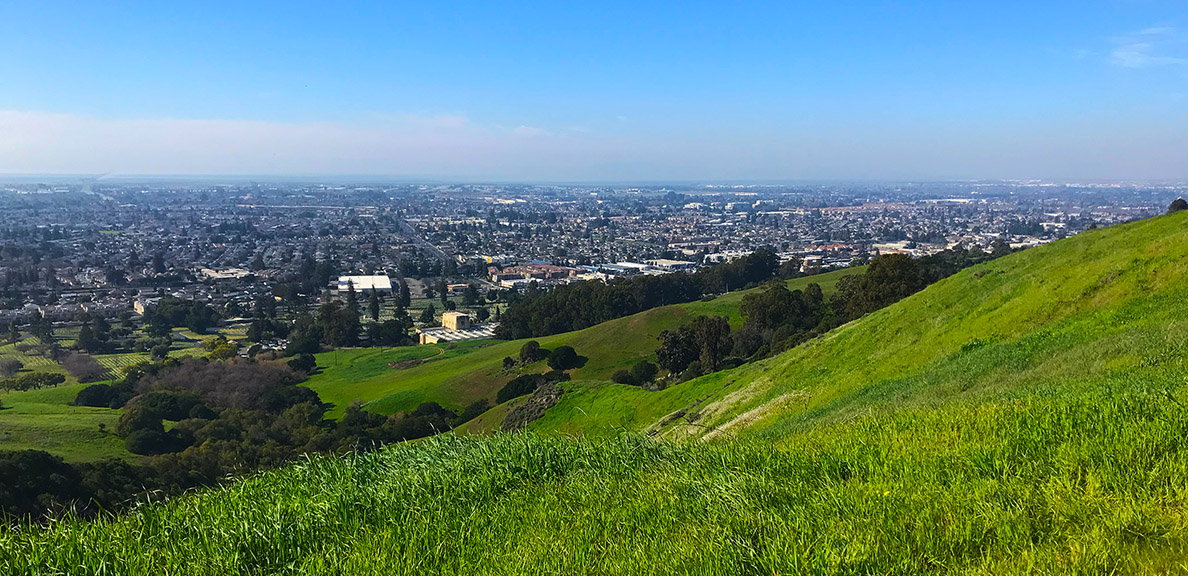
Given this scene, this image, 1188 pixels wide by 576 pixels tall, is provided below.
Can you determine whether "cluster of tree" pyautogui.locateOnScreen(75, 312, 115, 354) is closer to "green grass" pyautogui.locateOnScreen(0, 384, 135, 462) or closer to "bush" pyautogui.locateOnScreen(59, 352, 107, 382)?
"bush" pyautogui.locateOnScreen(59, 352, 107, 382)

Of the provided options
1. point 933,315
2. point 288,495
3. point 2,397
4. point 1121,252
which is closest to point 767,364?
point 933,315

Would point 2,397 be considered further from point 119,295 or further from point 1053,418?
point 1053,418

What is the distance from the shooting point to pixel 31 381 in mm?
43188

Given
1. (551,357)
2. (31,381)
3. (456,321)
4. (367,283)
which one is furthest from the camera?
(367,283)

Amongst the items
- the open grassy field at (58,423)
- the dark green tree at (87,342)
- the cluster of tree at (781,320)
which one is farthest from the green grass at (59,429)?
the cluster of tree at (781,320)

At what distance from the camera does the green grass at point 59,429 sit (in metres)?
26.9

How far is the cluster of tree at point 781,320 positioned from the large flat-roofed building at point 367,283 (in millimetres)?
58018

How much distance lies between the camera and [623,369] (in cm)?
3859

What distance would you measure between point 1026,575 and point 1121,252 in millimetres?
16198

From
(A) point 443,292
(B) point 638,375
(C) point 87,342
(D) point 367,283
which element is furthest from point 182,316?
(B) point 638,375

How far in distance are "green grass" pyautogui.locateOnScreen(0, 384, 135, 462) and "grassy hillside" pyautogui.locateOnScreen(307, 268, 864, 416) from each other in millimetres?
10825

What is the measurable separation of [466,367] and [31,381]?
2533 cm

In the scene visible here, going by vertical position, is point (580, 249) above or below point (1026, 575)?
below

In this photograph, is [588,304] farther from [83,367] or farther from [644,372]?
[83,367]
